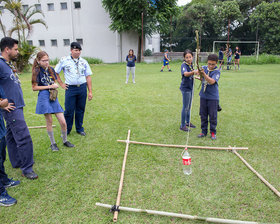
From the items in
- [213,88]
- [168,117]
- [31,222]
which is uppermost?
[213,88]

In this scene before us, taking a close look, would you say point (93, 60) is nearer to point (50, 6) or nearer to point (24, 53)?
point (50, 6)

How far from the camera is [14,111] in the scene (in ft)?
10.4

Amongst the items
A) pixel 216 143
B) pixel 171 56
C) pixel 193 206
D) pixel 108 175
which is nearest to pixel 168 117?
pixel 216 143

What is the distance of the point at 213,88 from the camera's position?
4.65 meters

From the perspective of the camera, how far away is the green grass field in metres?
2.79

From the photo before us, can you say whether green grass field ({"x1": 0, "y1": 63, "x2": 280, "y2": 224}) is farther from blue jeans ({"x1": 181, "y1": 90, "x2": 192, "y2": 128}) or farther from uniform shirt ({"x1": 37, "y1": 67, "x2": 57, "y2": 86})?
uniform shirt ({"x1": 37, "y1": 67, "x2": 57, "y2": 86})

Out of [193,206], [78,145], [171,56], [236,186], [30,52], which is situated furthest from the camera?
[171,56]

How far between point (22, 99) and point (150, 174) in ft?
7.49

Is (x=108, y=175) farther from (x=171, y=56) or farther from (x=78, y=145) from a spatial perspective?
(x=171, y=56)

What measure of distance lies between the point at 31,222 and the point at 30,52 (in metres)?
16.8

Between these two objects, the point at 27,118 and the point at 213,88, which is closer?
the point at 213,88

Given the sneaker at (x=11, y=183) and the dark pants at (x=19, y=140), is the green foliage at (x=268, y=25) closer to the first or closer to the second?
the dark pants at (x=19, y=140)

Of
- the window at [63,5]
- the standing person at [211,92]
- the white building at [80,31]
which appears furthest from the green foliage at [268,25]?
the standing person at [211,92]

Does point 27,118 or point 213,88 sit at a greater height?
point 213,88
